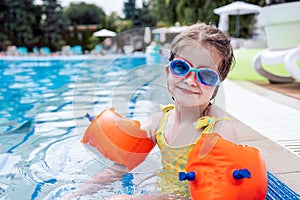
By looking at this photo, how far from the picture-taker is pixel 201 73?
170 centimetres

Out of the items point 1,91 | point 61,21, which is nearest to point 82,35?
point 61,21

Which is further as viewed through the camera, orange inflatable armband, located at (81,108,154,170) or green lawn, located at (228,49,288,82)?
green lawn, located at (228,49,288,82)

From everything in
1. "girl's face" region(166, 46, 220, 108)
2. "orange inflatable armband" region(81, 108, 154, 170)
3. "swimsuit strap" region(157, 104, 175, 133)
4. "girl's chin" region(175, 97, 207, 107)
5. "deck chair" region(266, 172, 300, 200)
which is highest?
"girl's face" region(166, 46, 220, 108)

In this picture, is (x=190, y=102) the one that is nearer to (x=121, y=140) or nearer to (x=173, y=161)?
(x=173, y=161)

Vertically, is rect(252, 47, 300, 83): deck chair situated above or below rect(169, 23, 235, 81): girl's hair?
below

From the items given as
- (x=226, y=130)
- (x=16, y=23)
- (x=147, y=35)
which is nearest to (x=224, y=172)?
(x=226, y=130)

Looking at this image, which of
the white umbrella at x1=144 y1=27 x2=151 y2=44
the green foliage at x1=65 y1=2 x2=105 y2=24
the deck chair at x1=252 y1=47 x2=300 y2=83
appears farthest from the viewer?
the green foliage at x1=65 y1=2 x2=105 y2=24

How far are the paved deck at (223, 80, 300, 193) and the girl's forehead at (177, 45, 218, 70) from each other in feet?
2.29

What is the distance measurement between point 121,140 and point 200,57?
26.3 inches

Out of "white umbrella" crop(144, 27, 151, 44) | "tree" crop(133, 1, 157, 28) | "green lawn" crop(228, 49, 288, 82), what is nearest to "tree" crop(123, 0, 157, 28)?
"tree" crop(133, 1, 157, 28)

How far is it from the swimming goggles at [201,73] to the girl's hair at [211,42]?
10 cm

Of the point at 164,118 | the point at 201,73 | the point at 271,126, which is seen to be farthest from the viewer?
the point at 271,126

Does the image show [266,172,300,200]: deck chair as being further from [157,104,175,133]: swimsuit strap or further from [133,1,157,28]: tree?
[133,1,157,28]: tree

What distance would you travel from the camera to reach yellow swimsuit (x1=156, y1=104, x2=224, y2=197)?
189cm
